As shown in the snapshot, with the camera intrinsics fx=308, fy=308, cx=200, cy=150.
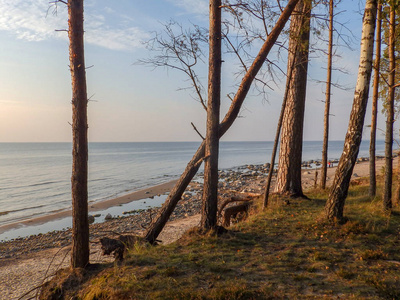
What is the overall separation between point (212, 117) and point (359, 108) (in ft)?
11.6

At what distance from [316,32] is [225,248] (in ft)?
23.3

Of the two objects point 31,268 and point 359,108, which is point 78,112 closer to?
point 359,108

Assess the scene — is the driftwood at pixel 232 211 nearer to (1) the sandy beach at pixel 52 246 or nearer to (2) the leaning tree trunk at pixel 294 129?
(2) the leaning tree trunk at pixel 294 129

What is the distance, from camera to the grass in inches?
183

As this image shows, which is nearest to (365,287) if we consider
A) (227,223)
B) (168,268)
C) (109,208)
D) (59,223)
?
(168,268)

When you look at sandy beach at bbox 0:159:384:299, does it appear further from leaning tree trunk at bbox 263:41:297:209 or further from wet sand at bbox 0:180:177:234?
leaning tree trunk at bbox 263:41:297:209

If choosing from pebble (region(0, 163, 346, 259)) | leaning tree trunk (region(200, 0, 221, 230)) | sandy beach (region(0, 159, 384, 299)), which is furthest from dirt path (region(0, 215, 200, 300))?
leaning tree trunk (region(200, 0, 221, 230))

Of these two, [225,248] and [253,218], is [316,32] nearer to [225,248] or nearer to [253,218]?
[253,218]

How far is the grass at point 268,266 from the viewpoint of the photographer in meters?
4.64

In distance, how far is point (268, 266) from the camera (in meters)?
5.55

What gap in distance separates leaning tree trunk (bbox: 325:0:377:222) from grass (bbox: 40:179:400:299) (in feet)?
3.23

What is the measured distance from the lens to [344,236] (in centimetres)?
699

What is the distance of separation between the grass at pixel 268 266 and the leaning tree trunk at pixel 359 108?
98cm

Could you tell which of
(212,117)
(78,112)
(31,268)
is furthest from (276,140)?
(31,268)
